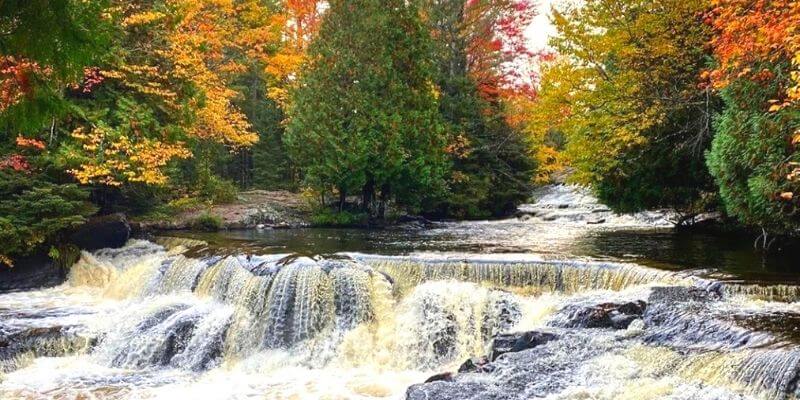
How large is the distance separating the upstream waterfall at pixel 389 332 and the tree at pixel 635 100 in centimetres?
472

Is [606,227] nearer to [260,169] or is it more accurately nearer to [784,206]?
[784,206]

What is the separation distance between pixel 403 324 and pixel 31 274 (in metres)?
8.73

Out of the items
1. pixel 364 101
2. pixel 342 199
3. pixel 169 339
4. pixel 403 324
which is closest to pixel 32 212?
pixel 169 339

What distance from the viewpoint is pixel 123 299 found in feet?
38.0

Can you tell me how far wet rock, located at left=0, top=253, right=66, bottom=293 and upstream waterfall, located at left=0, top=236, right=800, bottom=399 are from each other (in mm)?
615

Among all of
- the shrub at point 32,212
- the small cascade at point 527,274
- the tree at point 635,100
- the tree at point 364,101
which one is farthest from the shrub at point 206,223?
the tree at point 635,100

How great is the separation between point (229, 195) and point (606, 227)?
1232 centimetres

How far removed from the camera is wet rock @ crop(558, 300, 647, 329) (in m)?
7.87

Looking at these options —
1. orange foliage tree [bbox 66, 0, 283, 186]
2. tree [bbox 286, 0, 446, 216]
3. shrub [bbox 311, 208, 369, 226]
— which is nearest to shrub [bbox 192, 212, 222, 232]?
orange foliage tree [bbox 66, 0, 283, 186]

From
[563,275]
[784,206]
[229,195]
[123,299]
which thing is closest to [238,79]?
[229,195]

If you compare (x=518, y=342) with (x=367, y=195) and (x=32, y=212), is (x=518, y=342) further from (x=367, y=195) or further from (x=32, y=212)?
(x=367, y=195)

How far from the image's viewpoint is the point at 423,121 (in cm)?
1748

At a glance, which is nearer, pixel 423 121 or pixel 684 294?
pixel 684 294

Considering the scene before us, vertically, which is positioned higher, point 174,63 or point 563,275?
point 174,63
